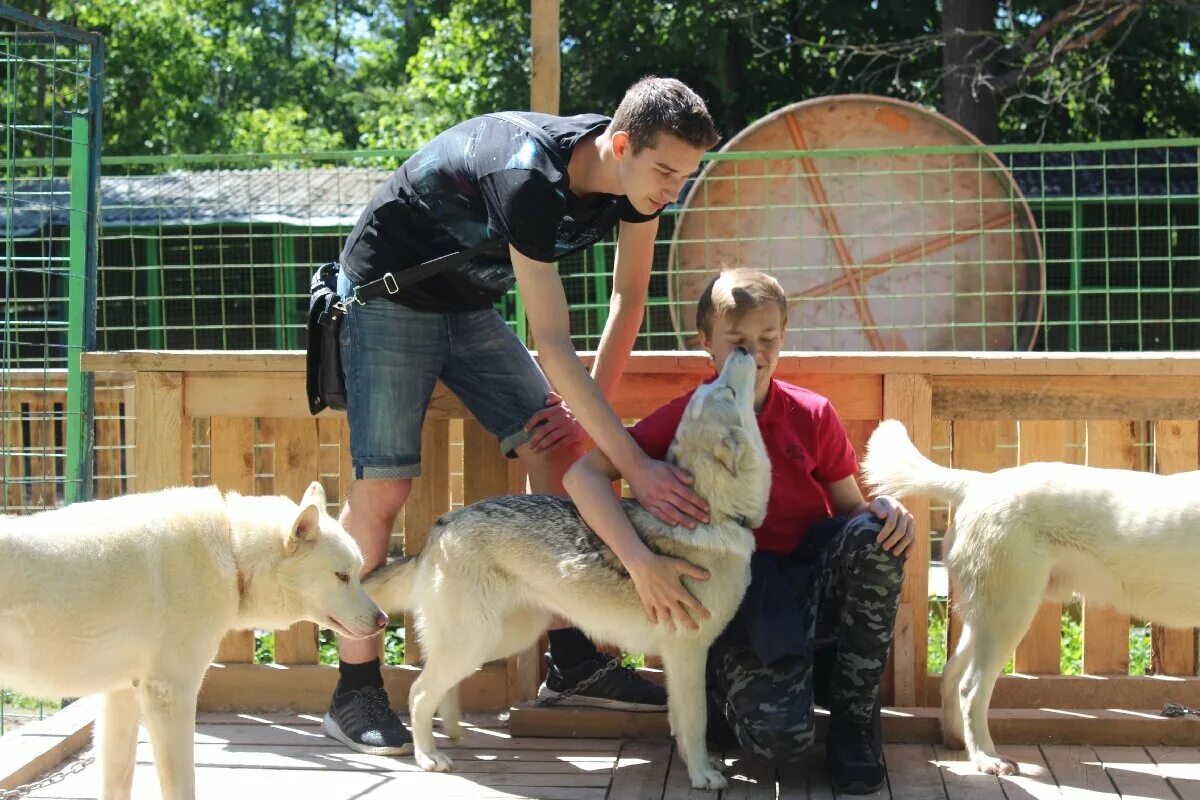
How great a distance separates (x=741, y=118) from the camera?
48.8ft

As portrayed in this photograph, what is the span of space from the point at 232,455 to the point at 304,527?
1.30 meters

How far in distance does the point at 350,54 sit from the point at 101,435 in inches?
1401

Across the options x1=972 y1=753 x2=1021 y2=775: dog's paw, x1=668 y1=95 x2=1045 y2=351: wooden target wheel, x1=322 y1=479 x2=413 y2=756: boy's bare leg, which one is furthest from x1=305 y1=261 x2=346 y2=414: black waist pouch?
x1=668 y1=95 x2=1045 y2=351: wooden target wheel

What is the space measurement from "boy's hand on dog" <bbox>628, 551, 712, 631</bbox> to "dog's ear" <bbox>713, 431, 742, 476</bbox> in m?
0.30

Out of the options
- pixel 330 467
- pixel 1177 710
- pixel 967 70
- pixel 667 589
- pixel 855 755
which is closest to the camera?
pixel 667 589

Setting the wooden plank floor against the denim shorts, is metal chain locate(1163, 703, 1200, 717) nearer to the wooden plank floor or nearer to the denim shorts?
the wooden plank floor

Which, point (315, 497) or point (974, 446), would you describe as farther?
point (974, 446)

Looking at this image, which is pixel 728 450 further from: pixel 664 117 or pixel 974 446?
pixel 974 446

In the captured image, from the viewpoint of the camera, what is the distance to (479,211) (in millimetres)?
3580

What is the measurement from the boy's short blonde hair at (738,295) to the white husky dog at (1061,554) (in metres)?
0.86

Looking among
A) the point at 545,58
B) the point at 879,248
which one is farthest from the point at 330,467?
the point at 545,58

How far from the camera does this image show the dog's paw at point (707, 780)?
344cm

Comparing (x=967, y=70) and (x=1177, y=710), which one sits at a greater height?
(x=967, y=70)

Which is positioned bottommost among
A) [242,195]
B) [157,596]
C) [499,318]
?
[157,596]
